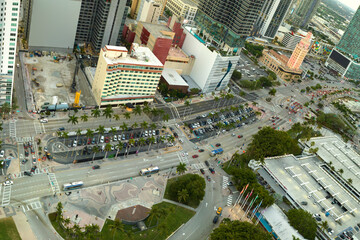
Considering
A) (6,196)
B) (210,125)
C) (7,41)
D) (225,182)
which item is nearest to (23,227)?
(6,196)

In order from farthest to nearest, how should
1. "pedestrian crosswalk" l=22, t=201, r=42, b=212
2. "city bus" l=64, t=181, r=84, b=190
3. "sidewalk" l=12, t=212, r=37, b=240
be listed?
"city bus" l=64, t=181, r=84, b=190
"pedestrian crosswalk" l=22, t=201, r=42, b=212
"sidewalk" l=12, t=212, r=37, b=240

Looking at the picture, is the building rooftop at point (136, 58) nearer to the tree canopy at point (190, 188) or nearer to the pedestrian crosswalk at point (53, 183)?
the pedestrian crosswalk at point (53, 183)

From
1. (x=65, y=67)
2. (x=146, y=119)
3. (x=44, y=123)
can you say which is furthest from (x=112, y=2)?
(x=44, y=123)

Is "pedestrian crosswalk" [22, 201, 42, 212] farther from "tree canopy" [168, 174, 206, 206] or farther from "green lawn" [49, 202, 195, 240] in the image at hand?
"tree canopy" [168, 174, 206, 206]

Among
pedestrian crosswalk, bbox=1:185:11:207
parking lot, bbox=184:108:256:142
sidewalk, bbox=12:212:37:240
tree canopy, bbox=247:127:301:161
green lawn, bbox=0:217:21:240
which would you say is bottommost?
sidewalk, bbox=12:212:37:240

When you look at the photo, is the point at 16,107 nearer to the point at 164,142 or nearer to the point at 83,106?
the point at 83,106

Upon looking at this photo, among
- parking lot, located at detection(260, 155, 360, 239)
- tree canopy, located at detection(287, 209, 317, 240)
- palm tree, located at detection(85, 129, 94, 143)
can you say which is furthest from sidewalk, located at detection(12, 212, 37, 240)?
parking lot, located at detection(260, 155, 360, 239)

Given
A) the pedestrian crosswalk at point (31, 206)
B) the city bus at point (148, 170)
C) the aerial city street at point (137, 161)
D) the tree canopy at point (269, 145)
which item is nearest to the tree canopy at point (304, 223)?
the aerial city street at point (137, 161)
